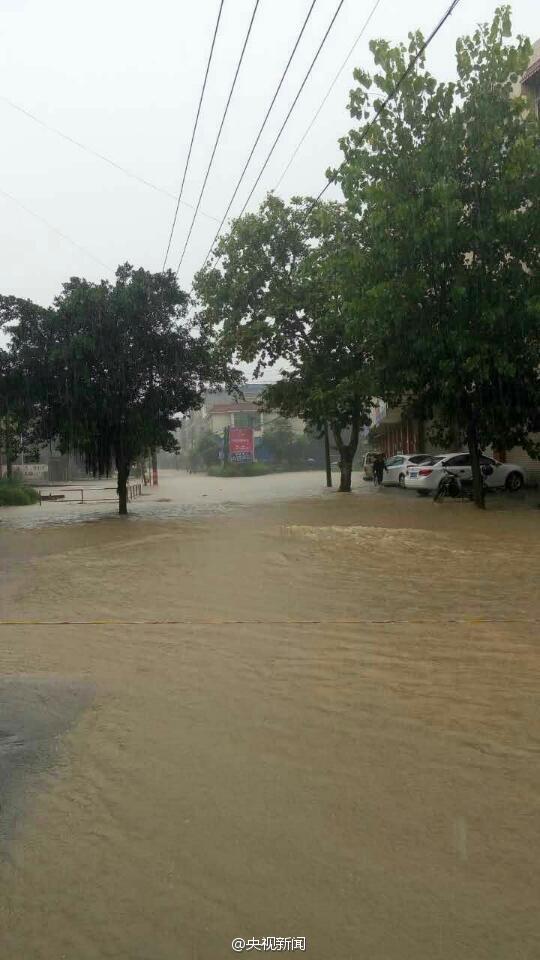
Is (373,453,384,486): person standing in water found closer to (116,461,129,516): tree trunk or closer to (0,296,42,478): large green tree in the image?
(116,461,129,516): tree trunk

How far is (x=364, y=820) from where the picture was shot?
11.6 feet

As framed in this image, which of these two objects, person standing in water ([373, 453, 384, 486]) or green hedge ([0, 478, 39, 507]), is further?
person standing in water ([373, 453, 384, 486])

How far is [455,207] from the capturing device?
15.9 m

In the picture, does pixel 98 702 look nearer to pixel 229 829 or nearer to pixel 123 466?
pixel 229 829

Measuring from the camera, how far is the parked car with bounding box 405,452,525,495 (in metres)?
25.1

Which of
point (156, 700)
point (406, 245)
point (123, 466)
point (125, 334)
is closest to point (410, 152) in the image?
point (406, 245)

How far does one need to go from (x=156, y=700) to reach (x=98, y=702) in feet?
1.25

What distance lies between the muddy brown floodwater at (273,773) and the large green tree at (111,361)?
11254 mm

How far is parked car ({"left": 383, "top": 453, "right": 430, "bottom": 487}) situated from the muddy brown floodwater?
68.2 feet

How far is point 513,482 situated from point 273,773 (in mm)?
22750

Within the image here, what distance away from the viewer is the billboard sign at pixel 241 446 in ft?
216

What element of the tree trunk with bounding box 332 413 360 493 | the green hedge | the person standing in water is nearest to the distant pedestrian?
the person standing in water
